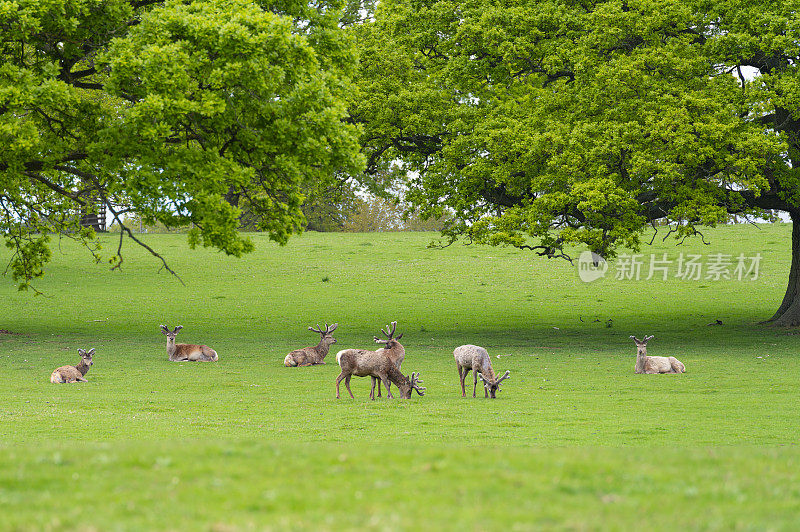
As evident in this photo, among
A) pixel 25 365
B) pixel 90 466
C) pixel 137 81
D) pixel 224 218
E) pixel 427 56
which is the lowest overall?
pixel 25 365

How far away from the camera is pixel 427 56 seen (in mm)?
37562

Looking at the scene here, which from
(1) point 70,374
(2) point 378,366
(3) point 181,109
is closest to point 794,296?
(2) point 378,366

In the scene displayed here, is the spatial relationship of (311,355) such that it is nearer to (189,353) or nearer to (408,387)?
(189,353)

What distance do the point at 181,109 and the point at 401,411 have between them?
28.2 feet

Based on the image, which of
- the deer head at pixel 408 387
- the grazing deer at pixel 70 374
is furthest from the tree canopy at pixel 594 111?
the grazing deer at pixel 70 374

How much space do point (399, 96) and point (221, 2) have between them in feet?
45.2

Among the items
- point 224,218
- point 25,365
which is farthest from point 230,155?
point 25,365

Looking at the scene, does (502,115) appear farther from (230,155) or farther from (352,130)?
(230,155)

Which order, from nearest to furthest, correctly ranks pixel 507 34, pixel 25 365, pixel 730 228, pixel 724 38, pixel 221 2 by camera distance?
1. pixel 221 2
2. pixel 25 365
3. pixel 724 38
4. pixel 507 34
5. pixel 730 228

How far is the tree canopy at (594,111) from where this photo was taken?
100 feet

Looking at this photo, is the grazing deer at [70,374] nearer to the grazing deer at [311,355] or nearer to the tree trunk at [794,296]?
the grazing deer at [311,355]

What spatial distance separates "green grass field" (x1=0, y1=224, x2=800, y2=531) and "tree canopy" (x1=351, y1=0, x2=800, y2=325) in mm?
5473

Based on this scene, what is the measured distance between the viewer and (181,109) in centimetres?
2025

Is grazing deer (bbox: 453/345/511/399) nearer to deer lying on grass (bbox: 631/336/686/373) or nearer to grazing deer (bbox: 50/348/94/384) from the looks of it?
deer lying on grass (bbox: 631/336/686/373)
